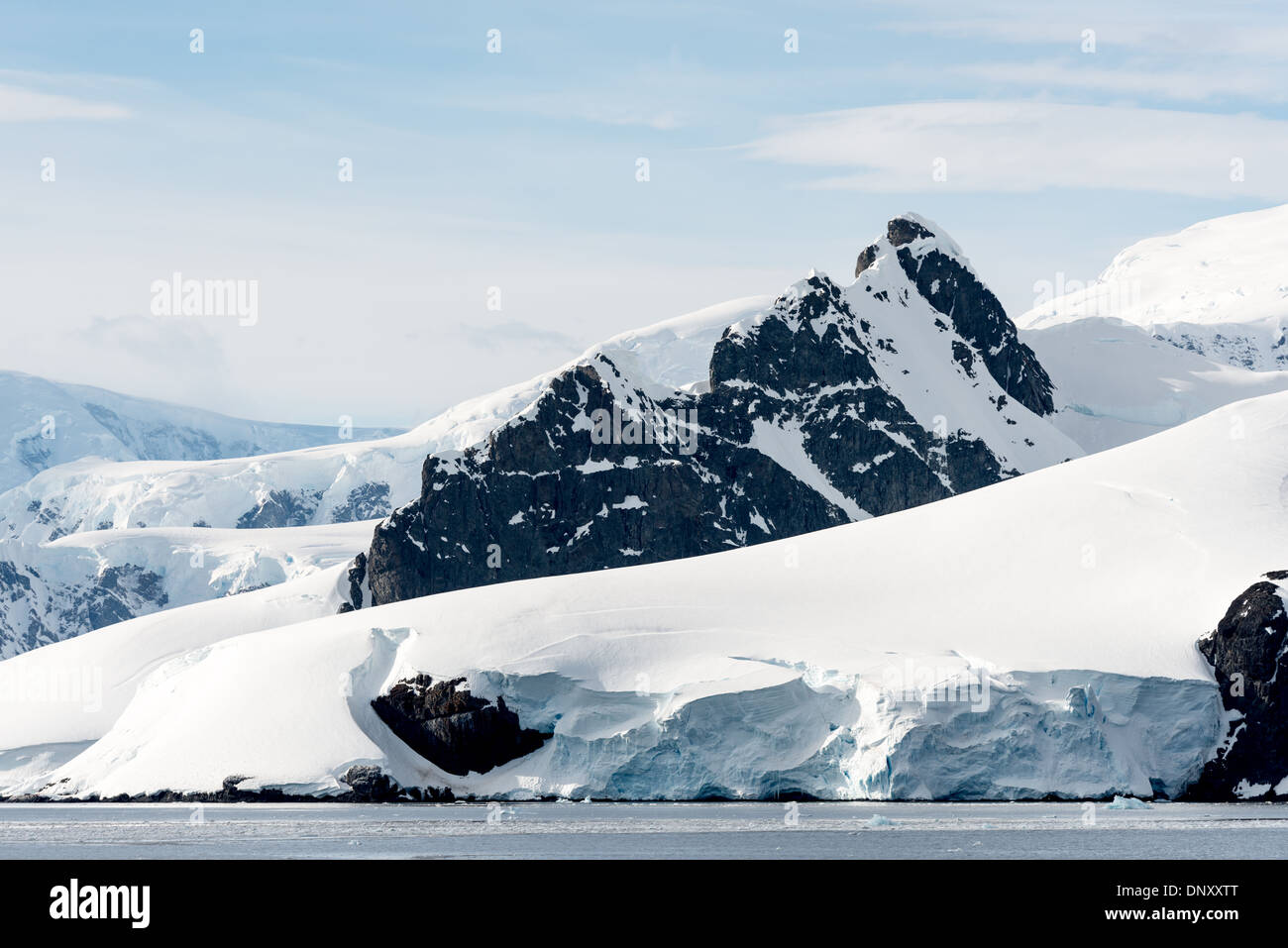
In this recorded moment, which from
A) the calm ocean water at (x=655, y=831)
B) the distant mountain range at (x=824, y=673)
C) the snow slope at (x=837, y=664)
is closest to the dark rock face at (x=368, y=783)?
the distant mountain range at (x=824, y=673)

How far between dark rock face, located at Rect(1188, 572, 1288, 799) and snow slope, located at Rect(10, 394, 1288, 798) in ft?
3.78

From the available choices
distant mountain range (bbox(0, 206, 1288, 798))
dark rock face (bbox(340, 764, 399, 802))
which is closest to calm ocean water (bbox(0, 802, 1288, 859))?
distant mountain range (bbox(0, 206, 1288, 798))

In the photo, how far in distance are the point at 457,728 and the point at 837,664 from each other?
21783mm

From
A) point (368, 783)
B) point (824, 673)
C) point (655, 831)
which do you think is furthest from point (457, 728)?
point (655, 831)

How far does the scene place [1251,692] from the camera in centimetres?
9919

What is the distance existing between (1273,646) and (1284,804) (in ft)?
30.1

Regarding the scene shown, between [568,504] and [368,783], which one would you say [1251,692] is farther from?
[568,504]

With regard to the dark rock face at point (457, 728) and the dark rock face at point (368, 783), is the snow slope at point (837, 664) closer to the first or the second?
the dark rock face at point (368, 783)

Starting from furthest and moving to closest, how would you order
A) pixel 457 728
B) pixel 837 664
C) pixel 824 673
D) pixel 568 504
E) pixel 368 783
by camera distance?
pixel 568 504 < pixel 457 728 < pixel 837 664 < pixel 368 783 < pixel 824 673

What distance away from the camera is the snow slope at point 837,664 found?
9575 centimetres

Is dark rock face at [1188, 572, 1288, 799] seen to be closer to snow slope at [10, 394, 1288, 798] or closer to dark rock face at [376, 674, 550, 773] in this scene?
snow slope at [10, 394, 1288, 798]
